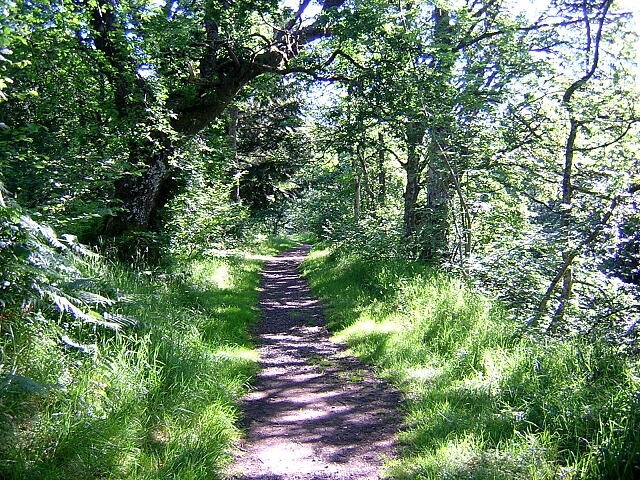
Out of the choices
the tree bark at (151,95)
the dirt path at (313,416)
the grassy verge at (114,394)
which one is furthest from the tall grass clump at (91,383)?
the tree bark at (151,95)

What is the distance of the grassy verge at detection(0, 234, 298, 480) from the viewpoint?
3127 mm

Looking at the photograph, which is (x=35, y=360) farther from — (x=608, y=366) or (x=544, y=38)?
(x=544, y=38)

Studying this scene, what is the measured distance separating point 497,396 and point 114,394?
11.5 feet

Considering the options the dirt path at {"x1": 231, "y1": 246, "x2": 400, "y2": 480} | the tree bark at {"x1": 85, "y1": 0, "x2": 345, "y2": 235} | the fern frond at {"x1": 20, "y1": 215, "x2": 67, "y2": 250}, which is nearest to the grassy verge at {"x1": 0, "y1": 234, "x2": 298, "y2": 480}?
the dirt path at {"x1": 231, "y1": 246, "x2": 400, "y2": 480}

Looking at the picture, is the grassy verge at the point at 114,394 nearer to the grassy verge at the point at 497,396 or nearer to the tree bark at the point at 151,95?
the grassy verge at the point at 497,396

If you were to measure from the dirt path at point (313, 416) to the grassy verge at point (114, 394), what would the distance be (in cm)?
30

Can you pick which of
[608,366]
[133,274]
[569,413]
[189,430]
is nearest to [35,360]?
[189,430]

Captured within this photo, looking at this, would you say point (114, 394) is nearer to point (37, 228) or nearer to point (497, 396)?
point (37, 228)

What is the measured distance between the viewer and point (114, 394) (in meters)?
3.84

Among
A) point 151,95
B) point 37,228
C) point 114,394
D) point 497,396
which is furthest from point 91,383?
point 151,95

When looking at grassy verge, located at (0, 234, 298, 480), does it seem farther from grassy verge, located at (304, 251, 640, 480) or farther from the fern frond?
grassy verge, located at (304, 251, 640, 480)

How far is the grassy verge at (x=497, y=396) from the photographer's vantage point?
351 cm

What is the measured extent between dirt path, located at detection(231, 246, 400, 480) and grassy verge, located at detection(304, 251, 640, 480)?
11.9 inches

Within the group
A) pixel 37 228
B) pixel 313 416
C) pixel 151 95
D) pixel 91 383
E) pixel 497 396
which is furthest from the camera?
pixel 151 95
